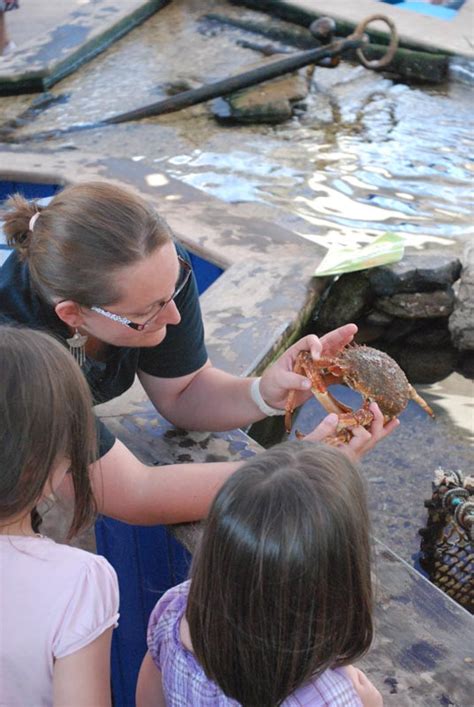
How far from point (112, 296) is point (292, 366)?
0.52 m

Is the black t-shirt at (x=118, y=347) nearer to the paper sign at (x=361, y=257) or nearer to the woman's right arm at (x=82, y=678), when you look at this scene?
the woman's right arm at (x=82, y=678)

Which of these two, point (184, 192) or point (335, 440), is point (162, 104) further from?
point (335, 440)

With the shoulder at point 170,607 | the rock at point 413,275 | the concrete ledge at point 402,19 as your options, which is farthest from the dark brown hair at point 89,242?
the concrete ledge at point 402,19

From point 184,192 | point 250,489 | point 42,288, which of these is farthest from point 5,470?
point 184,192

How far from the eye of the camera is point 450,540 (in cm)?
277

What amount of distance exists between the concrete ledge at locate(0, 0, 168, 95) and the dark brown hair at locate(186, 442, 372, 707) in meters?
5.66

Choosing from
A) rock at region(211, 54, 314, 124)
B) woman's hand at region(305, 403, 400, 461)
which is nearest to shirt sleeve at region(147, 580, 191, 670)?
woman's hand at region(305, 403, 400, 461)

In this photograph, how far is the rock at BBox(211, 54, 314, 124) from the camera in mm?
6121

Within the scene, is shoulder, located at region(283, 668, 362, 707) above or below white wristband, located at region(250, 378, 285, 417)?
above

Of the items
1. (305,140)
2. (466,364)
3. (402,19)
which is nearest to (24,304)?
(466,364)

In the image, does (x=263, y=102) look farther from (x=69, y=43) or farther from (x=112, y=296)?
(x=112, y=296)

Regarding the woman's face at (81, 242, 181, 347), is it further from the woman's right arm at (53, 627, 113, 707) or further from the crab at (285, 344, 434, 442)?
the woman's right arm at (53, 627, 113, 707)

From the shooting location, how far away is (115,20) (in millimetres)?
7266

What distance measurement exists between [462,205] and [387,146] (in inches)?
39.4
